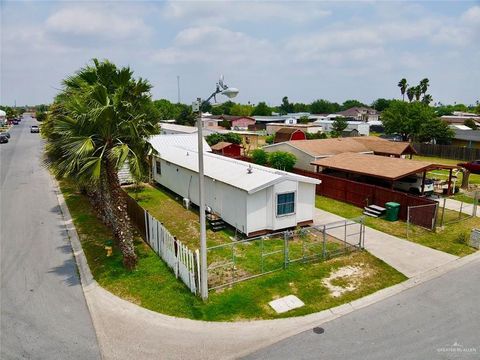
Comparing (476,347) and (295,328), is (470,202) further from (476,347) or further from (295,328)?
(295,328)

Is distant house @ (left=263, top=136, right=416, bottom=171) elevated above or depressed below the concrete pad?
above

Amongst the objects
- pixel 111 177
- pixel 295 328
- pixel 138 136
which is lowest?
pixel 295 328

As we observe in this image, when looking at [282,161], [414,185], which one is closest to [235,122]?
[282,161]

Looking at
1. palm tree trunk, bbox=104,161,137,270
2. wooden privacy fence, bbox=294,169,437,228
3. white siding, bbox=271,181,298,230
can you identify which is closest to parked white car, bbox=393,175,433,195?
wooden privacy fence, bbox=294,169,437,228

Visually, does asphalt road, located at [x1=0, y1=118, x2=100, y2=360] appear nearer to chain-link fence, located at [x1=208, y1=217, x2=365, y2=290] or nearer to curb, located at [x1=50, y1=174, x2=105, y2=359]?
curb, located at [x1=50, y1=174, x2=105, y2=359]

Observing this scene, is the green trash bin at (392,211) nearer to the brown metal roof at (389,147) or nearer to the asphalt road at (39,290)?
the brown metal roof at (389,147)

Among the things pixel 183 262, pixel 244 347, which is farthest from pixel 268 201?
pixel 244 347
